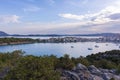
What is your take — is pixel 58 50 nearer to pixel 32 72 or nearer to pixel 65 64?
pixel 65 64

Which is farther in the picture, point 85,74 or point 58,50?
point 58,50

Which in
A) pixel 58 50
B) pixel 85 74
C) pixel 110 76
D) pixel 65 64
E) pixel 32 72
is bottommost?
pixel 58 50

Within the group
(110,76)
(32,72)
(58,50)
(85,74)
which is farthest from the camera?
(58,50)

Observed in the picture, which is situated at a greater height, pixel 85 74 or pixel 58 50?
pixel 85 74

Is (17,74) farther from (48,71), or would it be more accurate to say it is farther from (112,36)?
(112,36)

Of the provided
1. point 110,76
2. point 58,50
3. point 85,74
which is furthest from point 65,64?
point 58,50

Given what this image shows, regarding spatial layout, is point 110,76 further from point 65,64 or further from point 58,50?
point 58,50

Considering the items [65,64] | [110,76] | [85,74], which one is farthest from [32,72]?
[110,76]

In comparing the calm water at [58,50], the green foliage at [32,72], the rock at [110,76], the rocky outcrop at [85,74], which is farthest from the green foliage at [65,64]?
the calm water at [58,50]

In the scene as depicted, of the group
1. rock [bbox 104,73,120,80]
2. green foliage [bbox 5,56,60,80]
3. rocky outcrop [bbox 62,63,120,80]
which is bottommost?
rock [bbox 104,73,120,80]

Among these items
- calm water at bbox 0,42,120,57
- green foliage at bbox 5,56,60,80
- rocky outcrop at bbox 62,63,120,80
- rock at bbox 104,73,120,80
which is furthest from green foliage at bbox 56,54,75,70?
calm water at bbox 0,42,120,57

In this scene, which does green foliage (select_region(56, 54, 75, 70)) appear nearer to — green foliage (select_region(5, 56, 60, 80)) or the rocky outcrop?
the rocky outcrop

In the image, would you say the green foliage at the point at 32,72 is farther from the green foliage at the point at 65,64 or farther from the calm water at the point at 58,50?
the calm water at the point at 58,50

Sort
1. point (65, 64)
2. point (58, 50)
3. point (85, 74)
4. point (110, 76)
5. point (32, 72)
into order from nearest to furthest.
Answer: point (32, 72), point (85, 74), point (110, 76), point (65, 64), point (58, 50)
